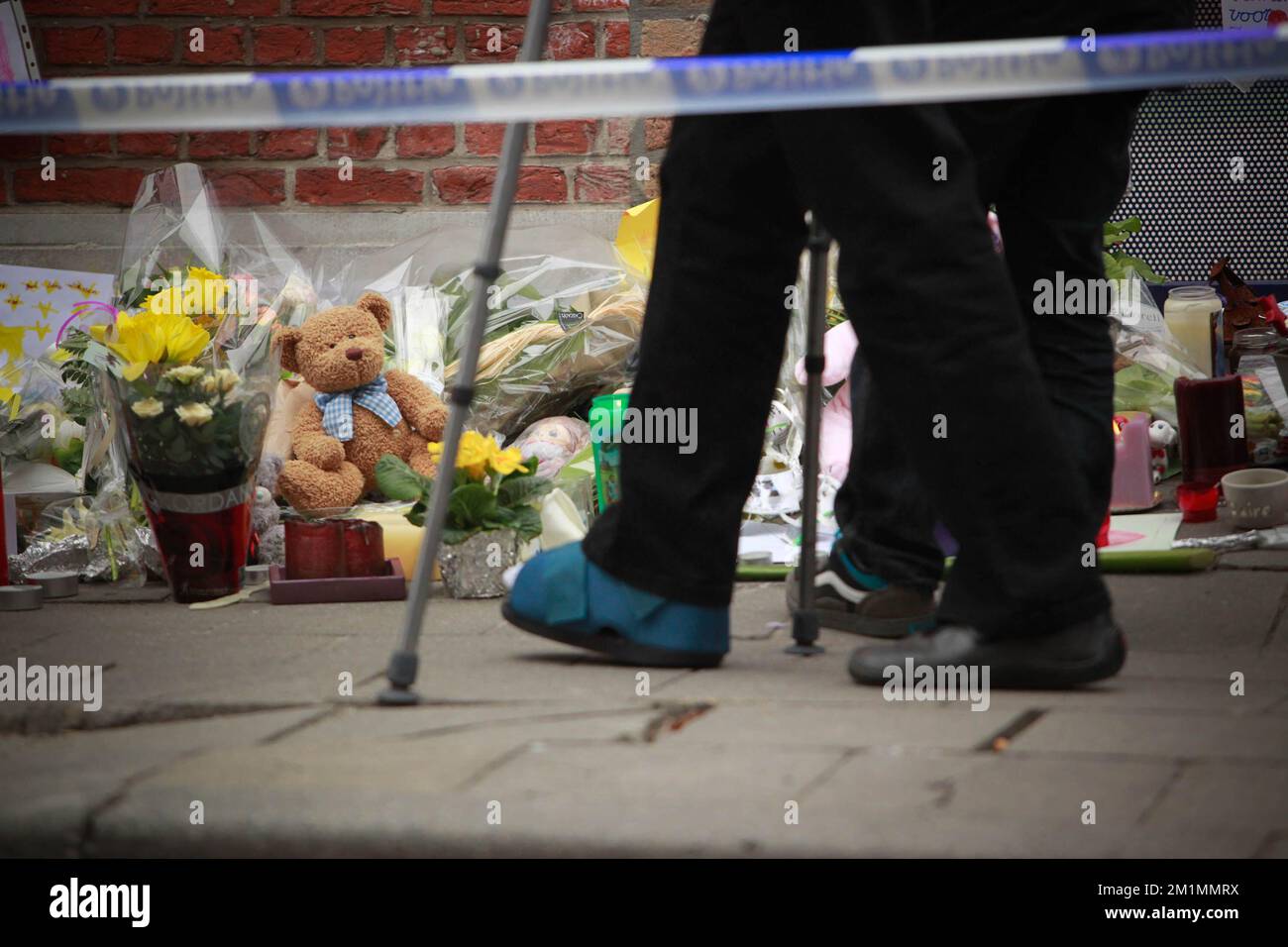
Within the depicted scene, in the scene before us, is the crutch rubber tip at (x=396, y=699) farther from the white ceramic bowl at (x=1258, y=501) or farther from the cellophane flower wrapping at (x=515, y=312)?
the white ceramic bowl at (x=1258, y=501)

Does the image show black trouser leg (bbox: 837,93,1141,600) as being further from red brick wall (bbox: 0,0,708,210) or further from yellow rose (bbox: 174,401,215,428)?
red brick wall (bbox: 0,0,708,210)

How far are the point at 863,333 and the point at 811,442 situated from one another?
0.48m

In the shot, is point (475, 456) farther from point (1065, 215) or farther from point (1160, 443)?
point (1160, 443)

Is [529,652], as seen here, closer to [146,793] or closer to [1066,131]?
[146,793]

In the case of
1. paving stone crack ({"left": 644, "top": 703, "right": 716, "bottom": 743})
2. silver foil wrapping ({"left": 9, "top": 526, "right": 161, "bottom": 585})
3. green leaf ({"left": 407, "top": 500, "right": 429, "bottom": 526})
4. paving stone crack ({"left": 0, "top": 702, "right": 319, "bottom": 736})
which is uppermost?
green leaf ({"left": 407, "top": 500, "right": 429, "bottom": 526})

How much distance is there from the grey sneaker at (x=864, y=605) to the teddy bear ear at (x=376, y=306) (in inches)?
62.4

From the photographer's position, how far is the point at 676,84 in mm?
1873

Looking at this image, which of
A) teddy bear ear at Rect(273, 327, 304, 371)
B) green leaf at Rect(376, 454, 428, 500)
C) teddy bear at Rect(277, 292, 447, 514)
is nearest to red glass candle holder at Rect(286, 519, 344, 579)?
green leaf at Rect(376, 454, 428, 500)

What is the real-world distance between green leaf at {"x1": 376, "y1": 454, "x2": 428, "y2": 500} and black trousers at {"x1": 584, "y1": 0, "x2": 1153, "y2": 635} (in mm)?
1318

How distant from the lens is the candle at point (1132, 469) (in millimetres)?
3607

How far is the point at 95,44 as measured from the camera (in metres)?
4.79

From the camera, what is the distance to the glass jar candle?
4.35 meters

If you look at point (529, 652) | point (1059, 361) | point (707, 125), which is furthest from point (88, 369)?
point (1059, 361)

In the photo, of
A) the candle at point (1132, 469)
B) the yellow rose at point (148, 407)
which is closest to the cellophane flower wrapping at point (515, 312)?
the yellow rose at point (148, 407)
